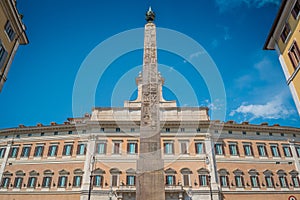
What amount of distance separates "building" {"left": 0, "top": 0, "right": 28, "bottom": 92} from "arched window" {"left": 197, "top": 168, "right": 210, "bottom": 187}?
18053mm

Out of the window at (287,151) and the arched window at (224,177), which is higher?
the window at (287,151)

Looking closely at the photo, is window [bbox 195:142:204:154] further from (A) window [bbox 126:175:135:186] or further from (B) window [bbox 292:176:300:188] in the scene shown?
(B) window [bbox 292:176:300:188]

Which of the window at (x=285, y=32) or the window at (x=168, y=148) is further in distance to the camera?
the window at (x=168, y=148)

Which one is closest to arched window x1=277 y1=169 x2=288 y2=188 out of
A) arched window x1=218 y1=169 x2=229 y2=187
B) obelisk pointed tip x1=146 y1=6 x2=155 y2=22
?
arched window x1=218 y1=169 x2=229 y2=187

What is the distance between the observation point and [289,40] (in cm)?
1189

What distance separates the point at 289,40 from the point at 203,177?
49.0 ft

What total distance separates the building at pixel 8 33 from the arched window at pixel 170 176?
53.0 ft

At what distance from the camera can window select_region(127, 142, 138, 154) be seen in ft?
78.9

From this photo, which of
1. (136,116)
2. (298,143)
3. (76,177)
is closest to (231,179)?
(298,143)

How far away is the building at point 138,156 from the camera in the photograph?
22.3 m

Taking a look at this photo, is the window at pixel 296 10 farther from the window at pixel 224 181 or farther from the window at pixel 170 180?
the window at pixel 170 180

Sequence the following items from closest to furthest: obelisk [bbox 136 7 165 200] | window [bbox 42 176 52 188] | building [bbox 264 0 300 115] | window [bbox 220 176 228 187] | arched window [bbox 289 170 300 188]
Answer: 1. obelisk [bbox 136 7 165 200]
2. building [bbox 264 0 300 115]
3. window [bbox 220 176 228 187]
4. window [bbox 42 176 52 188]
5. arched window [bbox 289 170 300 188]

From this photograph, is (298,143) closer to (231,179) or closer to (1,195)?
(231,179)

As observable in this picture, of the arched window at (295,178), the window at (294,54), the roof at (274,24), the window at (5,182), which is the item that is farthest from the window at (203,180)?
the window at (5,182)
